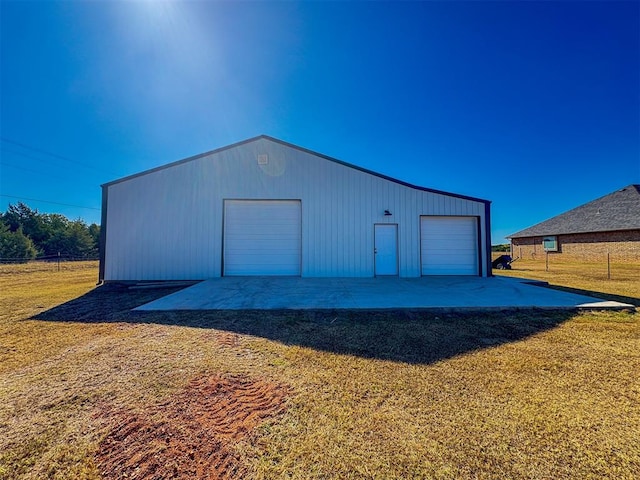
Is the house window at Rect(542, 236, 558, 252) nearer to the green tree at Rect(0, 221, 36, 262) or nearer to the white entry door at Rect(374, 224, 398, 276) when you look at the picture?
the white entry door at Rect(374, 224, 398, 276)

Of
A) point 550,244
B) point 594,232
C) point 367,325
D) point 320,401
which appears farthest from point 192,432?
point 550,244

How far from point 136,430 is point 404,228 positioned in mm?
8865

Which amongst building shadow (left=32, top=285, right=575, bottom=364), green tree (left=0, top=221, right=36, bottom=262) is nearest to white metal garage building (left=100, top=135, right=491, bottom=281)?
A: building shadow (left=32, top=285, right=575, bottom=364)

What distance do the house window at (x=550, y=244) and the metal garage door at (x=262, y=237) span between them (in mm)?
25130

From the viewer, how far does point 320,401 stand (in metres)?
2.05

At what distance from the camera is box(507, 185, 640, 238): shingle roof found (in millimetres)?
17828

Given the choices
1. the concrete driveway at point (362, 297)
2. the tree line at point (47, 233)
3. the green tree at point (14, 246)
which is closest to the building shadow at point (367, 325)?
the concrete driveway at point (362, 297)

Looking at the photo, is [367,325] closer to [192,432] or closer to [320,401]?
[320,401]

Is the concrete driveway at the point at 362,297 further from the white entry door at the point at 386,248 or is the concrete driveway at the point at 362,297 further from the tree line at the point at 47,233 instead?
the tree line at the point at 47,233

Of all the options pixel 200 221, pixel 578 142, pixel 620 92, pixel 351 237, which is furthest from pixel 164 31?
pixel 578 142

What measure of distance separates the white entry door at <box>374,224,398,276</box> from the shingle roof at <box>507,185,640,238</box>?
774 inches

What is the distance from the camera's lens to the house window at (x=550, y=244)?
21812 millimetres

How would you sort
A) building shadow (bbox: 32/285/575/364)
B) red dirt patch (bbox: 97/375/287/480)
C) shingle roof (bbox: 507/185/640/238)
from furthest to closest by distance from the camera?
shingle roof (bbox: 507/185/640/238), building shadow (bbox: 32/285/575/364), red dirt patch (bbox: 97/375/287/480)

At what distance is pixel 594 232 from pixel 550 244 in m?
3.51
